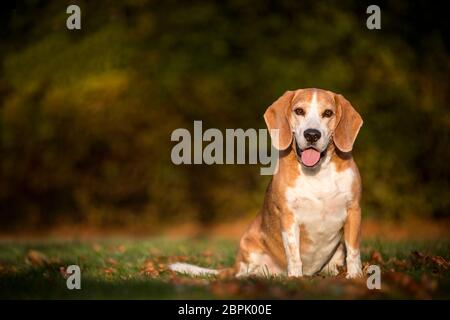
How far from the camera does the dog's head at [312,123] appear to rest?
5.27m

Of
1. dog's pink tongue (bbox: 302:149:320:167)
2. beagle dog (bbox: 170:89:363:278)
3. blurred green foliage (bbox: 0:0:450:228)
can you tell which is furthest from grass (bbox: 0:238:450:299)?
blurred green foliage (bbox: 0:0:450:228)

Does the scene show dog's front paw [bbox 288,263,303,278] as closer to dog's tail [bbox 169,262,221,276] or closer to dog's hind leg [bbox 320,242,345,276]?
dog's hind leg [bbox 320,242,345,276]

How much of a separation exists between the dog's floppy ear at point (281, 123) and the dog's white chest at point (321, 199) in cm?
31

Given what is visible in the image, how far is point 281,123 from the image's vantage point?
5582 mm

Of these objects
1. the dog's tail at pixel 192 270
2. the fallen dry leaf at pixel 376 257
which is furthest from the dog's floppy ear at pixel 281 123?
the fallen dry leaf at pixel 376 257

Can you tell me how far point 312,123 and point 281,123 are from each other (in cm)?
39

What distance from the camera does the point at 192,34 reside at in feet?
39.0

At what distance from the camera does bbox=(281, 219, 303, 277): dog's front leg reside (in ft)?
17.8

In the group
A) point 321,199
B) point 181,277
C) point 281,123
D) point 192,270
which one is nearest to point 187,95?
point 192,270

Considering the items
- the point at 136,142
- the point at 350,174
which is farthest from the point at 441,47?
the point at 350,174

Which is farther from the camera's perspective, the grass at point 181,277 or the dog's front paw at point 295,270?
the dog's front paw at point 295,270

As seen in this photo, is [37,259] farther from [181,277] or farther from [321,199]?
[321,199]

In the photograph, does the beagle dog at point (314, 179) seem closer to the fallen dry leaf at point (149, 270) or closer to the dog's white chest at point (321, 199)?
the dog's white chest at point (321, 199)

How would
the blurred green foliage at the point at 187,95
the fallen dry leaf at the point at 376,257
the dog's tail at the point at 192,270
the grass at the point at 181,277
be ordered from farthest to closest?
the blurred green foliage at the point at 187,95 < the fallen dry leaf at the point at 376,257 < the dog's tail at the point at 192,270 < the grass at the point at 181,277
